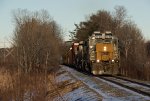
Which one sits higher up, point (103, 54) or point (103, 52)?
point (103, 52)

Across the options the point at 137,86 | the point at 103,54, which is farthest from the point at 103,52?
the point at 137,86

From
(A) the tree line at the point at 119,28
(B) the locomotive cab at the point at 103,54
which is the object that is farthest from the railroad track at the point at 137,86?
(A) the tree line at the point at 119,28

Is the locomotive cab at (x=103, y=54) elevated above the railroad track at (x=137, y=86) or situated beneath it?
elevated above

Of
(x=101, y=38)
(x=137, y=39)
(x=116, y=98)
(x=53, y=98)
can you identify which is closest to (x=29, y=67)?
(x=101, y=38)

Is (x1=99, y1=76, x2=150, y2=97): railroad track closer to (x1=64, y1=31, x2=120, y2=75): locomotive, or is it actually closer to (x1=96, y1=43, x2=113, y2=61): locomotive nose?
(x1=64, y1=31, x2=120, y2=75): locomotive

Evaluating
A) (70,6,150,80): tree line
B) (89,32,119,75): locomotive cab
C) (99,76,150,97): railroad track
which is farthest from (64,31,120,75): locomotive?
(70,6,150,80): tree line

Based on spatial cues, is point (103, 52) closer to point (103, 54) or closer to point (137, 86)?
point (103, 54)

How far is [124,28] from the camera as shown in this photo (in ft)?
277

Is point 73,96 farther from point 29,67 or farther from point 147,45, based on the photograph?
point 147,45

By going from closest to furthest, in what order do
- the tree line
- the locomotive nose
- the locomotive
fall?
the locomotive → the locomotive nose → the tree line

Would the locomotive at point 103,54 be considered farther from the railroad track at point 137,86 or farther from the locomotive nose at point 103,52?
the railroad track at point 137,86

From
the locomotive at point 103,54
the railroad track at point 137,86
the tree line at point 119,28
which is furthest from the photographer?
the tree line at point 119,28

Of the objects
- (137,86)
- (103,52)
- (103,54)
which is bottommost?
(137,86)

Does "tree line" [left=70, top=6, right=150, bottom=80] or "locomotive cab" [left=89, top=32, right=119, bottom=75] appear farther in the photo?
"tree line" [left=70, top=6, right=150, bottom=80]
